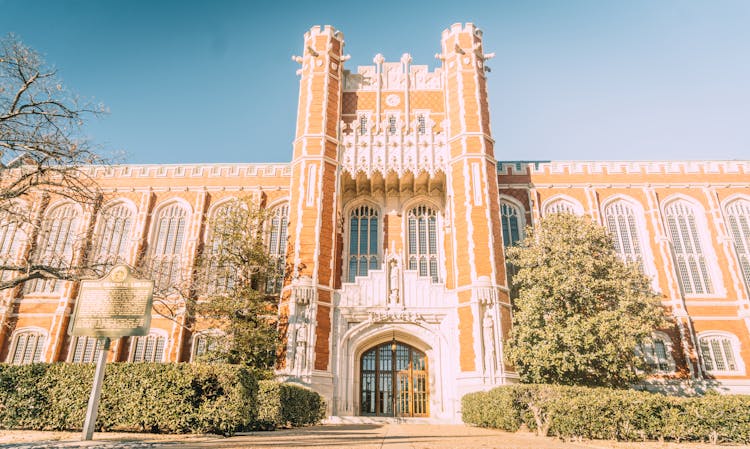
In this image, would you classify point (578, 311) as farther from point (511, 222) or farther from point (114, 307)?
point (114, 307)

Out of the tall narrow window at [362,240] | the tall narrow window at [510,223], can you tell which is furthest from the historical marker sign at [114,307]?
the tall narrow window at [510,223]

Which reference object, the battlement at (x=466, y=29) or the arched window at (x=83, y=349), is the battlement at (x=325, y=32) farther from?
the arched window at (x=83, y=349)

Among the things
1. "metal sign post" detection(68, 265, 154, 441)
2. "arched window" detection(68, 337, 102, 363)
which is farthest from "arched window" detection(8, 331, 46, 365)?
"metal sign post" detection(68, 265, 154, 441)

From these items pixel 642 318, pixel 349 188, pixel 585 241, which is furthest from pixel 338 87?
pixel 642 318

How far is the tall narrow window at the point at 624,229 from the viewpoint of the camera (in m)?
24.2

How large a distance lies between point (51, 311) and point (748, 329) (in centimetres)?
3491

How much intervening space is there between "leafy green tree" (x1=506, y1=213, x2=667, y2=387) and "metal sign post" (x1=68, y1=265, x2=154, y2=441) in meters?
12.8

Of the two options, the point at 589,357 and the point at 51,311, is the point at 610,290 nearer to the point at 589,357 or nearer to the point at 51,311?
the point at 589,357

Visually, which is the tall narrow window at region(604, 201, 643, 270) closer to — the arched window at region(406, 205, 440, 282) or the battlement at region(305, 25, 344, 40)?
the arched window at region(406, 205, 440, 282)

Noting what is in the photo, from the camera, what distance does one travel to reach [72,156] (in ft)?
36.7

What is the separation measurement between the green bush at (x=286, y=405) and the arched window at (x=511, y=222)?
13759 millimetres

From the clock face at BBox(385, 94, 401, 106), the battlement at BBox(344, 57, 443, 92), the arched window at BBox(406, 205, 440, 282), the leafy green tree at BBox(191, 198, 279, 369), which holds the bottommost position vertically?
the leafy green tree at BBox(191, 198, 279, 369)

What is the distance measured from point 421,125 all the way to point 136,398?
19.2 metres

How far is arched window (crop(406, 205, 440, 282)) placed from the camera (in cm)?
2236
